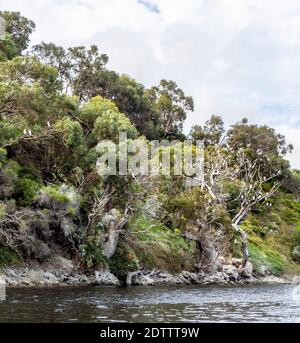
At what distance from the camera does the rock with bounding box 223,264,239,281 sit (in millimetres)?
57281

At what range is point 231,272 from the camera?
57719mm

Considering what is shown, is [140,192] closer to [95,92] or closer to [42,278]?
[42,278]

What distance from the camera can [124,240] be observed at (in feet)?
169

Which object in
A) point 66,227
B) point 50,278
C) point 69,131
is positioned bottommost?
point 50,278

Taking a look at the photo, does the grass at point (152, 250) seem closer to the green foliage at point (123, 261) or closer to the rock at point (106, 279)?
the green foliage at point (123, 261)

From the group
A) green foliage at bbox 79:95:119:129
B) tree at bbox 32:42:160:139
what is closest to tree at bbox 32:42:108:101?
tree at bbox 32:42:160:139

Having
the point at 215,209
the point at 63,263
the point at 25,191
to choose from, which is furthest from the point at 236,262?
the point at 25,191

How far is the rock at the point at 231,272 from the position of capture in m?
57.3

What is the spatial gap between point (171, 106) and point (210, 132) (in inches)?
352

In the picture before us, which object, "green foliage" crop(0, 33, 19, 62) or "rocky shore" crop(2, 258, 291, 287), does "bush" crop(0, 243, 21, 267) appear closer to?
"rocky shore" crop(2, 258, 291, 287)

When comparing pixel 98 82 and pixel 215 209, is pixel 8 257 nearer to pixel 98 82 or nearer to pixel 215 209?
pixel 215 209

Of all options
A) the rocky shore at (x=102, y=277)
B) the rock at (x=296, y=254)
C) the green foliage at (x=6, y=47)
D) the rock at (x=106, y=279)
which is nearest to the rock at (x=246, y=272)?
the rocky shore at (x=102, y=277)

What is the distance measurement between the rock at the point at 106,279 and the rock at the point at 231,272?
1582 cm

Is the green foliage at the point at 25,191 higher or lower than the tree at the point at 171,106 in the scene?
lower
